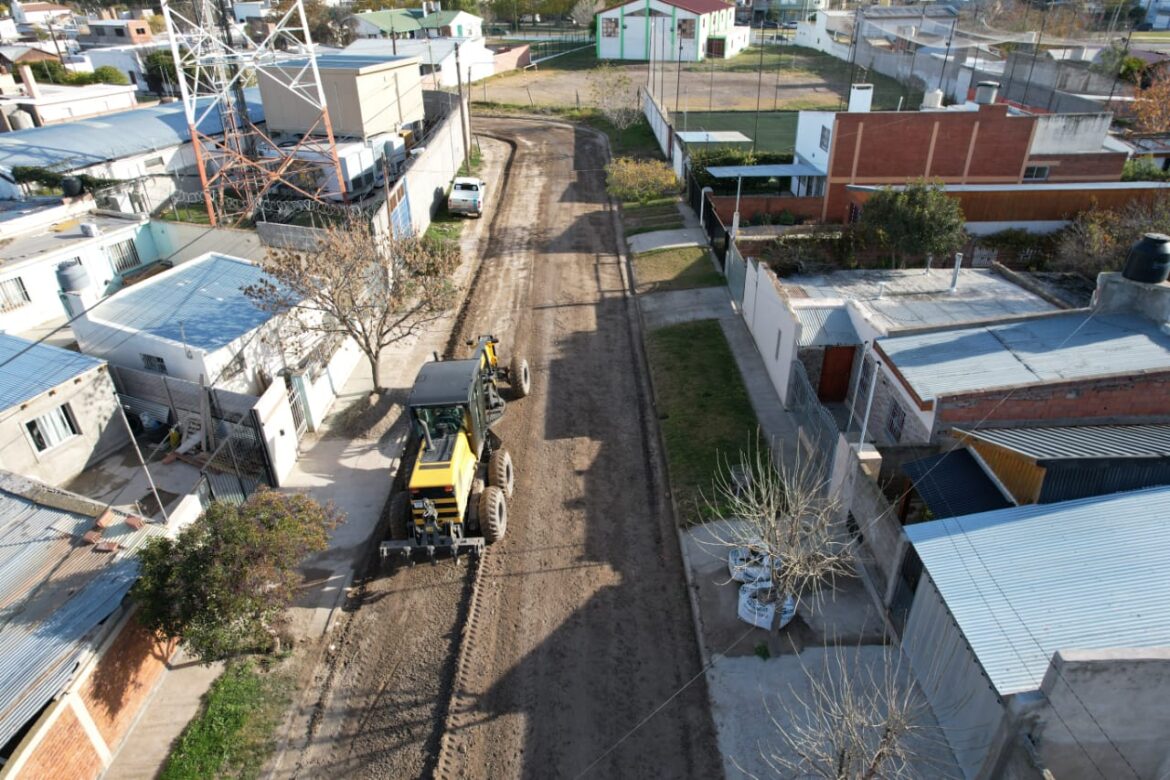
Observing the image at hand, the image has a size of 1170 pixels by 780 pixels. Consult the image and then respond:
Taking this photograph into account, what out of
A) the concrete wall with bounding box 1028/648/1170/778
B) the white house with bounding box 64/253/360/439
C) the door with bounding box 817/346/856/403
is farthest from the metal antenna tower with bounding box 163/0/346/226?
the concrete wall with bounding box 1028/648/1170/778

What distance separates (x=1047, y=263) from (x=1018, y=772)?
22643mm

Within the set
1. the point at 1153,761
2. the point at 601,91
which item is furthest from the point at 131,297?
the point at 601,91

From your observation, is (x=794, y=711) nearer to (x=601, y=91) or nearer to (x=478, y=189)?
(x=478, y=189)

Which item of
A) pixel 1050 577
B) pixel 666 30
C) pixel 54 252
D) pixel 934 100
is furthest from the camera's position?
pixel 666 30

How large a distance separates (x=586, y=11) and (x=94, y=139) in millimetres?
71434

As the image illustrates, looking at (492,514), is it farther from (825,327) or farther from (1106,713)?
(1106,713)

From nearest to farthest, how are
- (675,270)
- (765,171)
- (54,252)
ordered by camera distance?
(54,252), (675,270), (765,171)

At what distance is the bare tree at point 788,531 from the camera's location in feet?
36.8

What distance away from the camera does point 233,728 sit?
11.0 m

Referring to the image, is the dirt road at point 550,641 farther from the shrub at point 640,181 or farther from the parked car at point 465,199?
the shrub at point 640,181

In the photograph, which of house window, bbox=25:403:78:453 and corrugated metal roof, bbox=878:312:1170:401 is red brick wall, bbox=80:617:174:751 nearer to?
house window, bbox=25:403:78:453

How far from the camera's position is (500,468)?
1528cm

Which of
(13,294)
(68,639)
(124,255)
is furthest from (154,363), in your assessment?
(124,255)

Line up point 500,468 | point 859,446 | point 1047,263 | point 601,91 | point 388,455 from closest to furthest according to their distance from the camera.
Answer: point 859,446, point 500,468, point 388,455, point 1047,263, point 601,91
